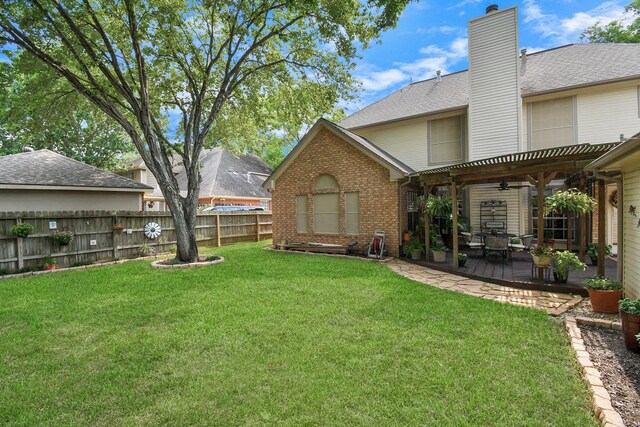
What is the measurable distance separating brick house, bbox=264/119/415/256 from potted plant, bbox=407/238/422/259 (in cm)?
44

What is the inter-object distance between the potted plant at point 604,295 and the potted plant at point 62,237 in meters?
13.1

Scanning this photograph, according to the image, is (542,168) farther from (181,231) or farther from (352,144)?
(181,231)

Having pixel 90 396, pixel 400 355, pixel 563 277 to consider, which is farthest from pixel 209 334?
pixel 563 277

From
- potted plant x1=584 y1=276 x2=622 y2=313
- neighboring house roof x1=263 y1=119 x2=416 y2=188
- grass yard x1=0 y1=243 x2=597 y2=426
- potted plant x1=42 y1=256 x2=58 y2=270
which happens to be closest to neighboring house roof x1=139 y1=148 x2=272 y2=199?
neighboring house roof x1=263 y1=119 x2=416 y2=188

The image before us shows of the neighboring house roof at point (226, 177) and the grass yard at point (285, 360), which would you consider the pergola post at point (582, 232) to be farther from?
the neighboring house roof at point (226, 177)

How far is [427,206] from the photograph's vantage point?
9.30 metres

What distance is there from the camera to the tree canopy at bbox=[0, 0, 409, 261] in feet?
27.5

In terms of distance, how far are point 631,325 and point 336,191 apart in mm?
8785

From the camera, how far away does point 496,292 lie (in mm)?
6242

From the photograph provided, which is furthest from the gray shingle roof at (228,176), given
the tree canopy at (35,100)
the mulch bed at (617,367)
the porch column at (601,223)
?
the mulch bed at (617,367)

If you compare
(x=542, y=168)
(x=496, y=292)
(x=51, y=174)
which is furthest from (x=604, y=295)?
(x=51, y=174)

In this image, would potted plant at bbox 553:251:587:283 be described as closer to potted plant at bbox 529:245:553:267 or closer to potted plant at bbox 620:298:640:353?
potted plant at bbox 529:245:553:267

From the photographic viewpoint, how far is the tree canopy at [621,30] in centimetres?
1678

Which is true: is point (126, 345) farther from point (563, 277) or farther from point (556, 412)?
point (563, 277)
